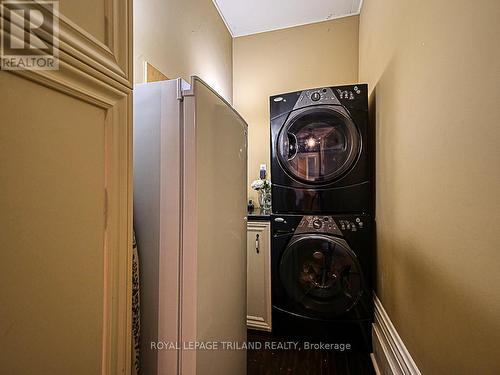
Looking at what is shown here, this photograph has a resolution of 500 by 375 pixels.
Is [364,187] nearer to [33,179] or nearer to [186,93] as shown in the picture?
[186,93]

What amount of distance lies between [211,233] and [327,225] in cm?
106

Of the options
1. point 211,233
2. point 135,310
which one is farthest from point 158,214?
point 135,310

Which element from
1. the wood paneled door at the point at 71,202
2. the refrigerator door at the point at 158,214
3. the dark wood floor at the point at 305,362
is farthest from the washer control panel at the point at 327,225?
the wood paneled door at the point at 71,202

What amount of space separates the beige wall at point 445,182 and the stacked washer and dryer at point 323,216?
283 millimetres

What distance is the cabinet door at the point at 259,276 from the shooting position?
1.88 meters

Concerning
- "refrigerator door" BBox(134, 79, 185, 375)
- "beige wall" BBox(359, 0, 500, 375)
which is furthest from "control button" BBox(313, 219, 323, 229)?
"refrigerator door" BBox(134, 79, 185, 375)

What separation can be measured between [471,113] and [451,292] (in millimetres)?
564

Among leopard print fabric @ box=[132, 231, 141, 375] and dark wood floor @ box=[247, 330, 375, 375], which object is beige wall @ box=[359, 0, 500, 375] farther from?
leopard print fabric @ box=[132, 231, 141, 375]

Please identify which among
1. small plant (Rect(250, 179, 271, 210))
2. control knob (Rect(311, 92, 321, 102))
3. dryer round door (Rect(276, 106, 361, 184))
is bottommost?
small plant (Rect(250, 179, 271, 210))

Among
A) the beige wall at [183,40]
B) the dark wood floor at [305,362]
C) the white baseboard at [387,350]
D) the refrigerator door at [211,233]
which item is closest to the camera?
the refrigerator door at [211,233]

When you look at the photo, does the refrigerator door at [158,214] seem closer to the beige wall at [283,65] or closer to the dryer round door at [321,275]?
the dryer round door at [321,275]

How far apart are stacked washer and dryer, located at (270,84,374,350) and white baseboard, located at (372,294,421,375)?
9cm

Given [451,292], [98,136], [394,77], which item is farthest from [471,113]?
[98,136]

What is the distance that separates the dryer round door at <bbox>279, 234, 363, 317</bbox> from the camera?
1.67 metres
